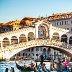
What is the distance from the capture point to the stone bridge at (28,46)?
26.8 ft

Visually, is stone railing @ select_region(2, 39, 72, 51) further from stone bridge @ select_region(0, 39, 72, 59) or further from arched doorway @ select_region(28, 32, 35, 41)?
arched doorway @ select_region(28, 32, 35, 41)

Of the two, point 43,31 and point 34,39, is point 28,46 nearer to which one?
point 34,39

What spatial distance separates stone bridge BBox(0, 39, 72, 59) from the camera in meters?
8.17

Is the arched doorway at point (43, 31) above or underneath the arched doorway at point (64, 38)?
above

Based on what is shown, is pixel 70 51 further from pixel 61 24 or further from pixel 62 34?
pixel 61 24

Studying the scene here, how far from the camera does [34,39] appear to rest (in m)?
8.75

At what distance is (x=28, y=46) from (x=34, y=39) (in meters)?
0.43

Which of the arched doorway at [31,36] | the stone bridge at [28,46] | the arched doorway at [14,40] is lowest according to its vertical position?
the stone bridge at [28,46]

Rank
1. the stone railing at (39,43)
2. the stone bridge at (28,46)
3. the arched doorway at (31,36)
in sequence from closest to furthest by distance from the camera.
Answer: the stone bridge at (28,46), the stone railing at (39,43), the arched doorway at (31,36)

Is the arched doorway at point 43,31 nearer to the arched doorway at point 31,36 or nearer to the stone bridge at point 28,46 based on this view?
the arched doorway at point 31,36

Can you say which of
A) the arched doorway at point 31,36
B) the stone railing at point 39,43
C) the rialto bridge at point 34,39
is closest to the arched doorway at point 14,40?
the rialto bridge at point 34,39

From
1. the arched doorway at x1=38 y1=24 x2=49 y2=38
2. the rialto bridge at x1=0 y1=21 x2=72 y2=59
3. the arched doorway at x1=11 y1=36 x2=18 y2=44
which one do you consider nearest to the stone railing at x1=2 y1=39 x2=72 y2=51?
the rialto bridge at x1=0 y1=21 x2=72 y2=59

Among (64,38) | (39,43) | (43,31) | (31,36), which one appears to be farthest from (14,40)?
(39,43)

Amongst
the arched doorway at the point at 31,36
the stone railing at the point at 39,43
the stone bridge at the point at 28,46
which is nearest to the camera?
the stone bridge at the point at 28,46
